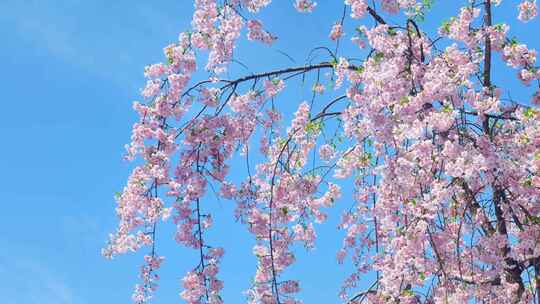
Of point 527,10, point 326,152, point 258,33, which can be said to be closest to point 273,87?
point 258,33

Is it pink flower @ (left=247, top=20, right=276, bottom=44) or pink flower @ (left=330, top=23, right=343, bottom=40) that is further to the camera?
pink flower @ (left=330, top=23, right=343, bottom=40)

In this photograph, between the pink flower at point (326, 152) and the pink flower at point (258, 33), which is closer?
the pink flower at point (258, 33)

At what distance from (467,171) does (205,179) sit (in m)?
2.56

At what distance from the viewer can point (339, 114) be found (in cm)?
835

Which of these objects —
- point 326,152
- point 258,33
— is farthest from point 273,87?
point 326,152

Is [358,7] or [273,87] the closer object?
[358,7]

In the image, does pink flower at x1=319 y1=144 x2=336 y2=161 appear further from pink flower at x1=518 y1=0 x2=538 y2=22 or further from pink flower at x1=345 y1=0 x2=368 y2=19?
pink flower at x1=518 y1=0 x2=538 y2=22

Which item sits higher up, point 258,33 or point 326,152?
point 258,33

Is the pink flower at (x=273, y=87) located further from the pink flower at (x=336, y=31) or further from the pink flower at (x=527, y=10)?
the pink flower at (x=527, y=10)

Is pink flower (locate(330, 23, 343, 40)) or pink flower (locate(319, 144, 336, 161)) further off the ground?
pink flower (locate(330, 23, 343, 40))

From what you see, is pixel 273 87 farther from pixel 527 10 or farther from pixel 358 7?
pixel 527 10

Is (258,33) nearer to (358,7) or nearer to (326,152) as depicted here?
(358,7)

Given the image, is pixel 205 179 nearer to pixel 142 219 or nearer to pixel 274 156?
pixel 142 219

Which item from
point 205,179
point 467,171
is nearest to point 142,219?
point 205,179
